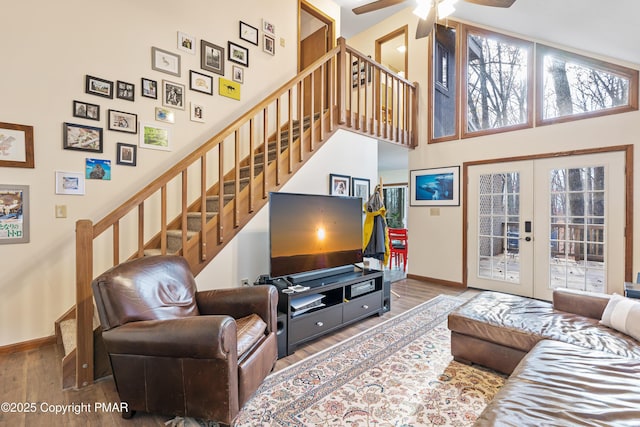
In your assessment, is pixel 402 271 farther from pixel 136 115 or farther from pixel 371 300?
pixel 136 115

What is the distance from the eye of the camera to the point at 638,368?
147 cm

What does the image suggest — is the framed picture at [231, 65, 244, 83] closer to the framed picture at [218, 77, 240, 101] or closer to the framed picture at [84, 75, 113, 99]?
the framed picture at [218, 77, 240, 101]

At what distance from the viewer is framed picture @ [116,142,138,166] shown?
2947mm

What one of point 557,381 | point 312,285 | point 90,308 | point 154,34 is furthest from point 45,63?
point 557,381

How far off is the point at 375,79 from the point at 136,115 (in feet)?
10.4

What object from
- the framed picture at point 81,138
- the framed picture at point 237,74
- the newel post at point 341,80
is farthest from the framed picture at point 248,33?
the framed picture at point 81,138

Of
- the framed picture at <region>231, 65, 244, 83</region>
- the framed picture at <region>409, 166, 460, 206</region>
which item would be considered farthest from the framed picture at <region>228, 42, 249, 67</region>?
the framed picture at <region>409, 166, 460, 206</region>

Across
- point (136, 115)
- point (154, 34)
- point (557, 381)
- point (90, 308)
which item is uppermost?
point (154, 34)

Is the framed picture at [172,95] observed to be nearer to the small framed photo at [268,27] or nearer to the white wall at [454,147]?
the small framed photo at [268,27]

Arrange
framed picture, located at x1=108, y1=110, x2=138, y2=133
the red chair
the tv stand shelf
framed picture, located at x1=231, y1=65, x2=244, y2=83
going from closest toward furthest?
the tv stand shelf
framed picture, located at x1=108, y1=110, x2=138, y2=133
framed picture, located at x1=231, y1=65, x2=244, y2=83
the red chair

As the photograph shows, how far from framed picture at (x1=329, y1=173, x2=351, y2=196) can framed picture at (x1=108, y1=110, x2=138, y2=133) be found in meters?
2.22

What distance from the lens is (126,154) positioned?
9.80 feet

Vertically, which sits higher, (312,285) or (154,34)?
(154,34)

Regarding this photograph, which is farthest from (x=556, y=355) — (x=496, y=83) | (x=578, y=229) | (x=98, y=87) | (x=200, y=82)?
(x=496, y=83)
